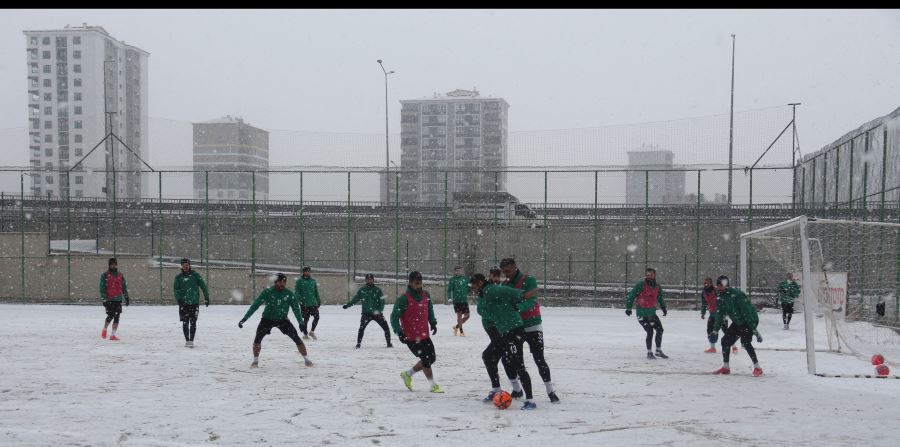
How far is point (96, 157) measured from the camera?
279 feet

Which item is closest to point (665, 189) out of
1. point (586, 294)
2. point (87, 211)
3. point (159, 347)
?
point (586, 294)

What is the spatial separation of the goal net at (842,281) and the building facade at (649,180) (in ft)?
22.2

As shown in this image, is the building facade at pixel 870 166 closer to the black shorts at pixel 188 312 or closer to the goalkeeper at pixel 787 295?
the goalkeeper at pixel 787 295

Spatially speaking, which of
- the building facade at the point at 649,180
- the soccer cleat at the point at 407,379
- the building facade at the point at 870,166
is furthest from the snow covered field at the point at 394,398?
the building facade at the point at 649,180

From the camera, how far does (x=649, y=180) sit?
Result: 112 feet

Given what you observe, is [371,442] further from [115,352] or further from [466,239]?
[466,239]

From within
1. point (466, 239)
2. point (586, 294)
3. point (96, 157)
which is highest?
point (96, 157)

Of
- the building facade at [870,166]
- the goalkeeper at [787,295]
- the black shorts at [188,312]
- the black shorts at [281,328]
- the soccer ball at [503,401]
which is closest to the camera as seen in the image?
the soccer ball at [503,401]

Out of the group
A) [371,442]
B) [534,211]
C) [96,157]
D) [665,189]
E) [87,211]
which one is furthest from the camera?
[96,157]

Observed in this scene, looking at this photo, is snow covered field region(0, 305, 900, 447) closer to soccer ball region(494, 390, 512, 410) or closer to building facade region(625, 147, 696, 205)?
soccer ball region(494, 390, 512, 410)

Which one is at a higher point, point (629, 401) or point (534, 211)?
point (534, 211)

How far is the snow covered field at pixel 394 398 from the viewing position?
7262 mm

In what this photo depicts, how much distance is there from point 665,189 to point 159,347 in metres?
36.3

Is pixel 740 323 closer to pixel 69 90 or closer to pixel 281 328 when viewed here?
pixel 281 328
